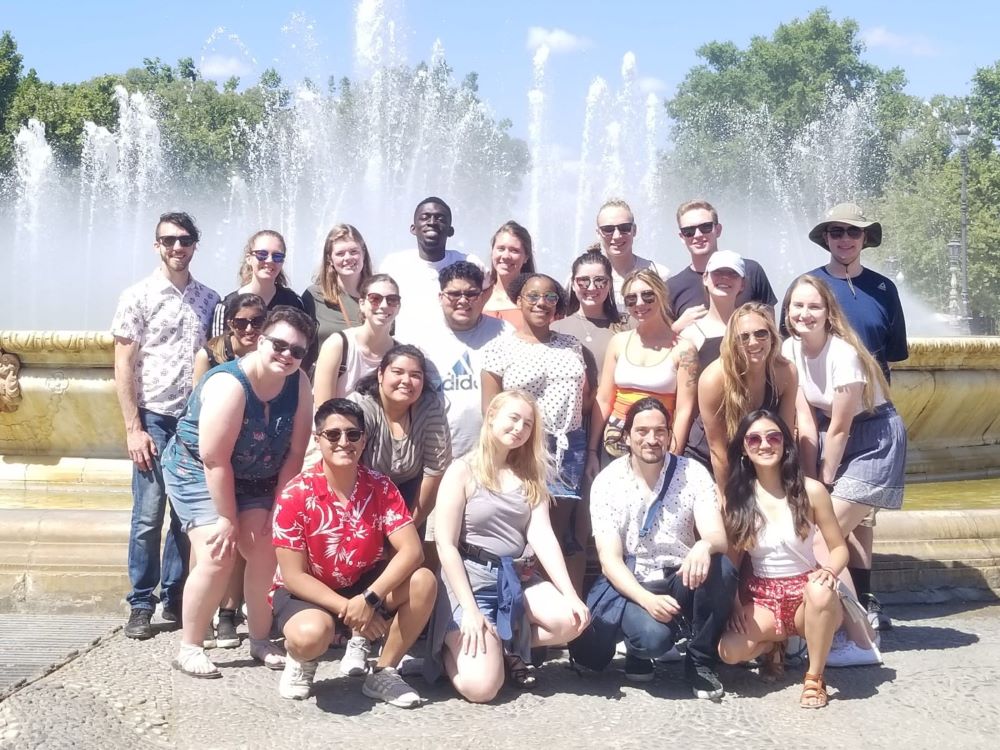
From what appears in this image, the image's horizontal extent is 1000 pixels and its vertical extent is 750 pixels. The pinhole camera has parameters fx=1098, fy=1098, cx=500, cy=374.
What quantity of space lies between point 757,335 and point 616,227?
117cm

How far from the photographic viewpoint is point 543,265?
20766 millimetres

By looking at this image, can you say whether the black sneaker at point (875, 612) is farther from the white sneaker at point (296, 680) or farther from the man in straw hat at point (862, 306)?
the white sneaker at point (296, 680)

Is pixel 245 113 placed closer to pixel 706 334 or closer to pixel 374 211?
pixel 374 211

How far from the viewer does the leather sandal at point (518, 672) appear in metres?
4.07

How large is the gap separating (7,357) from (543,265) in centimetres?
1483

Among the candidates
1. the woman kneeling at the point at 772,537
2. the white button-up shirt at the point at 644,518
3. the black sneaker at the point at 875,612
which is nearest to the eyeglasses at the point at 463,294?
the white button-up shirt at the point at 644,518

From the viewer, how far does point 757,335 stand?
13.9 ft

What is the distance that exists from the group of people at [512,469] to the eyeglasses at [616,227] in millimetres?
331

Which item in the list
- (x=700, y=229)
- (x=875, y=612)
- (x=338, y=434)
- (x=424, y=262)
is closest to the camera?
(x=338, y=434)

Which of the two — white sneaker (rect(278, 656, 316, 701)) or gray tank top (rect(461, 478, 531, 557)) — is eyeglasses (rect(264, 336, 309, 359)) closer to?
gray tank top (rect(461, 478, 531, 557))

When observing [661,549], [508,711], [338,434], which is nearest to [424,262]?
[338,434]

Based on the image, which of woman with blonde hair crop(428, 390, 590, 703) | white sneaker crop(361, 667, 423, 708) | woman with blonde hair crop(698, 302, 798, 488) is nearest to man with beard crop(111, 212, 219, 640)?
white sneaker crop(361, 667, 423, 708)

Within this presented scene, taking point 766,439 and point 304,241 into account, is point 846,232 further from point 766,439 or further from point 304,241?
point 304,241

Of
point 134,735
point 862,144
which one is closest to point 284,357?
point 134,735
